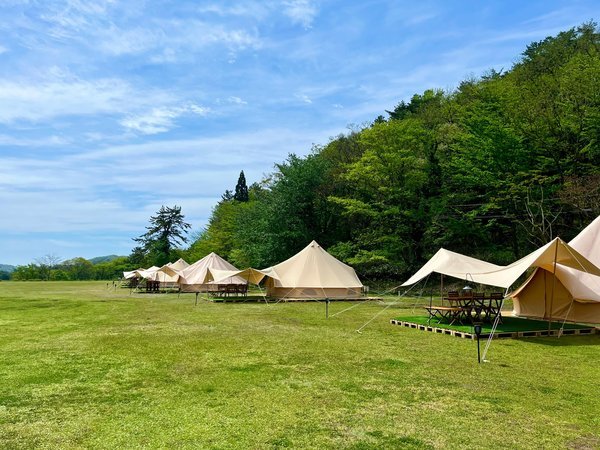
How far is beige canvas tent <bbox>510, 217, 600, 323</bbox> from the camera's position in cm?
1203

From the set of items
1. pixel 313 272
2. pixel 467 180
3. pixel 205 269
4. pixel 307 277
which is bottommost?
pixel 307 277

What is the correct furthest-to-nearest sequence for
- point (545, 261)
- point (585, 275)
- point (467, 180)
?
1. point (467, 180)
2. point (585, 275)
3. point (545, 261)

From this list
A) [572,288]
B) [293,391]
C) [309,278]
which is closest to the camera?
[293,391]

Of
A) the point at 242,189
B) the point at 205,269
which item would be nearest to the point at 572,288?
the point at 205,269

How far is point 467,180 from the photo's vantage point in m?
25.5

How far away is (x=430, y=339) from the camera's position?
1017 cm

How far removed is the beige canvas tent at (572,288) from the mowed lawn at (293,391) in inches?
77.5

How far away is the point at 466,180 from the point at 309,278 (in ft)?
37.2

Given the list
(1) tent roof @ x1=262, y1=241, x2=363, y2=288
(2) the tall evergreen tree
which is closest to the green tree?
(2) the tall evergreen tree

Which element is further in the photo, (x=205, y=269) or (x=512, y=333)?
(x=205, y=269)

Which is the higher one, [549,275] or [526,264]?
[526,264]

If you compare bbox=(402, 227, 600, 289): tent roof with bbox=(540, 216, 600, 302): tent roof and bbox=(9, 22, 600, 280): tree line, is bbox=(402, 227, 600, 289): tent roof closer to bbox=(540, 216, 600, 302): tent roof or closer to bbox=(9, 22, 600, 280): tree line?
bbox=(540, 216, 600, 302): tent roof

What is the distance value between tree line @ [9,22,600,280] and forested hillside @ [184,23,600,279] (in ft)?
0.24

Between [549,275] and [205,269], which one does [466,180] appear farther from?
[205,269]
